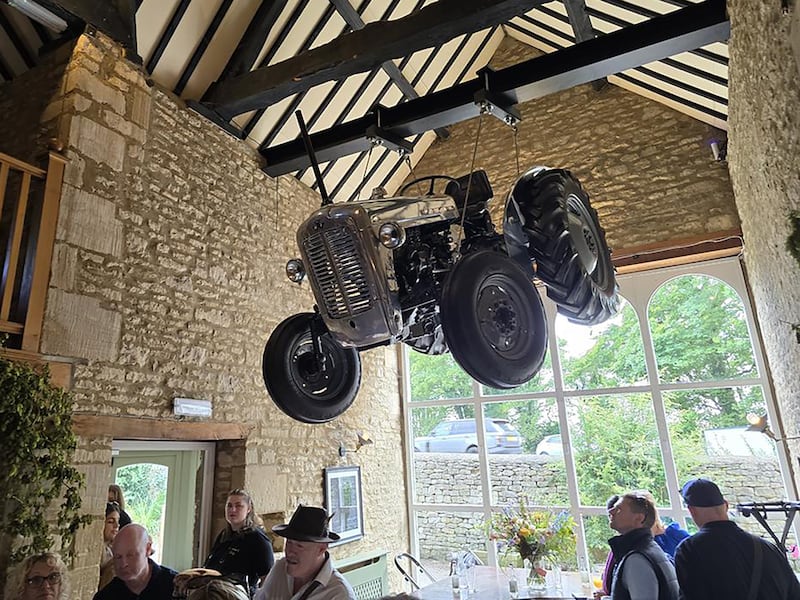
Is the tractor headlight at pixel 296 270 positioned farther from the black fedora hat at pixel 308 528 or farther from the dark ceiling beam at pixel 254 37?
the dark ceiling beam at pixel 254 37

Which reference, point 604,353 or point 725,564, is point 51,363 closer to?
point 725,564

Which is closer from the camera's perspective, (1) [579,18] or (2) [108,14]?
(2) [108,14]

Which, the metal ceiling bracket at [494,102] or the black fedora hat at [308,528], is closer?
the black fedora hat at [308,528]

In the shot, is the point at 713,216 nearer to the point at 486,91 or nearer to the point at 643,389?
the point at 643,389

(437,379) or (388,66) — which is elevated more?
(388,66)

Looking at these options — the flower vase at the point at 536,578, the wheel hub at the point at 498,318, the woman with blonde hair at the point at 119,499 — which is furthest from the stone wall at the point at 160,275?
the wheel hub at the point at 498,318

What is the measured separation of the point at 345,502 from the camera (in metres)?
6.05

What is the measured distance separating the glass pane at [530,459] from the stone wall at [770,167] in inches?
95.3

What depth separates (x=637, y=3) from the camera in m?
5.38

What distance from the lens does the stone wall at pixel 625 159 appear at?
20.5 ft

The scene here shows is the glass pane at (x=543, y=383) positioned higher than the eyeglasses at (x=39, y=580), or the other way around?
the glass pane at (x=543, y=383)

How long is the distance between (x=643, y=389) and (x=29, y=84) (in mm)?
6869

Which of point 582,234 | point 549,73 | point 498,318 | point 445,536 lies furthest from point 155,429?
point 445,536

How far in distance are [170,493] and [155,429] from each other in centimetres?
89
